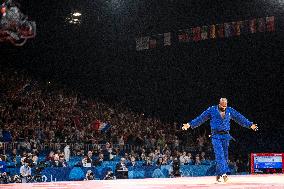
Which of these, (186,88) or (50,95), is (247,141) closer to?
(186,88)

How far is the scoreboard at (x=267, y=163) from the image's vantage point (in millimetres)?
26953

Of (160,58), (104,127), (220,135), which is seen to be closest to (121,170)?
(104,127)

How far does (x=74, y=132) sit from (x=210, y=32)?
447 inches

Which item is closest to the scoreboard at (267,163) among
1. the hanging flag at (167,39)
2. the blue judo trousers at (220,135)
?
the hanging flag at (167,39)

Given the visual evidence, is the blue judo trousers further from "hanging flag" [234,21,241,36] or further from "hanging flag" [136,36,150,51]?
"hanging flag" [136,36,150,51]

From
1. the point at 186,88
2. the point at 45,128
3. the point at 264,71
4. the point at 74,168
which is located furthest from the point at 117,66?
the point at 74,168

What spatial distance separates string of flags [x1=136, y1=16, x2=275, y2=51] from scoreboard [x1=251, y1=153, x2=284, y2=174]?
24.8 feet

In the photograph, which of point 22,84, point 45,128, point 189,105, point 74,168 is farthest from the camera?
point 189,105

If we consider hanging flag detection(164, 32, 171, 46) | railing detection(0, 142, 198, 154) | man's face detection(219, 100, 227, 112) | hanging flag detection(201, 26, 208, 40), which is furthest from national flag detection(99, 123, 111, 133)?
man's face detection(219, 100, 227, 112)

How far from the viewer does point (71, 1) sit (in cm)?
3250

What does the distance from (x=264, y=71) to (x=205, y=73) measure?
151 inches

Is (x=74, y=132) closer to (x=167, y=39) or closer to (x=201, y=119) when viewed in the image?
(x=167, y=39)

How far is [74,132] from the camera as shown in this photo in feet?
85.1

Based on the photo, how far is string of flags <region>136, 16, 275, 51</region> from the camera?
3098cm
